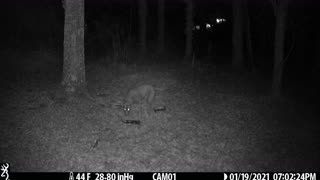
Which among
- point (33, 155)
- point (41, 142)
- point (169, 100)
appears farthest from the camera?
point (169, 100)

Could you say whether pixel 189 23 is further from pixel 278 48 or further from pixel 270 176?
pixel 270 176

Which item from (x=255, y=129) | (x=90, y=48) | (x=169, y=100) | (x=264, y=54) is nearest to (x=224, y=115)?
(x=255, y=129)

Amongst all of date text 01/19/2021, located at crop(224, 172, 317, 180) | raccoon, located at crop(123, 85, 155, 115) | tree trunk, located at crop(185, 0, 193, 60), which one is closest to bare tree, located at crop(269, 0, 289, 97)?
raccoon, located at crop(123, 85, 155, 115)

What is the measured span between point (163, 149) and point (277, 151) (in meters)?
3.59

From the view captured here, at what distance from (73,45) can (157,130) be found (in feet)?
16.2

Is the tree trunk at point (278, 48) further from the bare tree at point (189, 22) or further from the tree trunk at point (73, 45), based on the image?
the tree trunk at point (73, 45)

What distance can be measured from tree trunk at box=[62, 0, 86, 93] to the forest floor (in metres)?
0.63

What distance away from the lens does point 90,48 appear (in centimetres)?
2384

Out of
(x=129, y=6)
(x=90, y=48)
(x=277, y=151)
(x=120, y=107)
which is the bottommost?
(x=277, y=151)

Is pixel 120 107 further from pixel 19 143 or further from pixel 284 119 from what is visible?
pixel 284 119

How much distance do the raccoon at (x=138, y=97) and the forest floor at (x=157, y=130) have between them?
37 cm

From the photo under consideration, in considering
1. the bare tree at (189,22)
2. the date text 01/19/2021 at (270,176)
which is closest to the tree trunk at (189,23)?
the bare tree at (189,22)

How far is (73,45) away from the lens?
1329cm

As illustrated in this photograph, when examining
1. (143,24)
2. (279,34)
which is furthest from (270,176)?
→ (143,24)
